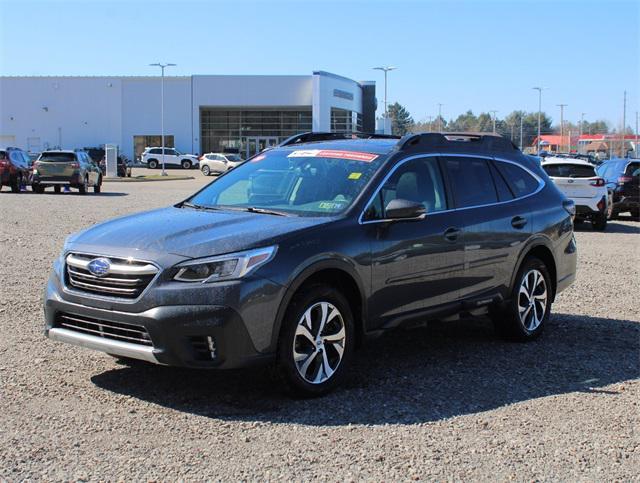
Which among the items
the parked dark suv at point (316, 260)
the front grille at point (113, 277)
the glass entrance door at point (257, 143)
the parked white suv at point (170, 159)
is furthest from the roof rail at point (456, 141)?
the glass entrance door at point (257, 143)

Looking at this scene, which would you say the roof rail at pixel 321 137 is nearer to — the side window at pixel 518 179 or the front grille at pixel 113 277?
the side window at pixel 518 179

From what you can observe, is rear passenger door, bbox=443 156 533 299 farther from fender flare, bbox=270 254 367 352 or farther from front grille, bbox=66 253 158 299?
front grille, bbox=66 253 158 299

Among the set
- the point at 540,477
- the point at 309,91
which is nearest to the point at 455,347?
the point at 540,477

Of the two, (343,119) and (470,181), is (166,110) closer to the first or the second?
(343,119)

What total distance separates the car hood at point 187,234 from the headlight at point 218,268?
0.05 meters

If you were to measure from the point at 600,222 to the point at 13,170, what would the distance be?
22082 millimetres

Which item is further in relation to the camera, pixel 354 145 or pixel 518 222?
pixel 518 222

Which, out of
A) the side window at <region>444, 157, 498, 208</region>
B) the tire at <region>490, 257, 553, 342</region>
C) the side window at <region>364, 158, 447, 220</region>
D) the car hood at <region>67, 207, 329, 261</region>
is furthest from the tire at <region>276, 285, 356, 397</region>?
the tire at <region>490, 257, 553, 342</region>

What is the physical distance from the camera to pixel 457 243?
20.8ft

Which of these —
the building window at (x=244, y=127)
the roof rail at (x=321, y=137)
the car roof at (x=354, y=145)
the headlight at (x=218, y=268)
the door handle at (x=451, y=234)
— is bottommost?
the headlight at (x=218, y=268)

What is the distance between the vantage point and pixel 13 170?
30078mm

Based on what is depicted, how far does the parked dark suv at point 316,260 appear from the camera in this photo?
15.7ft

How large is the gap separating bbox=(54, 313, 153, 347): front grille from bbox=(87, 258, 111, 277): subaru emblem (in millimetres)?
303

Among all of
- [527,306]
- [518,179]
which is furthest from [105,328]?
[518,179]
